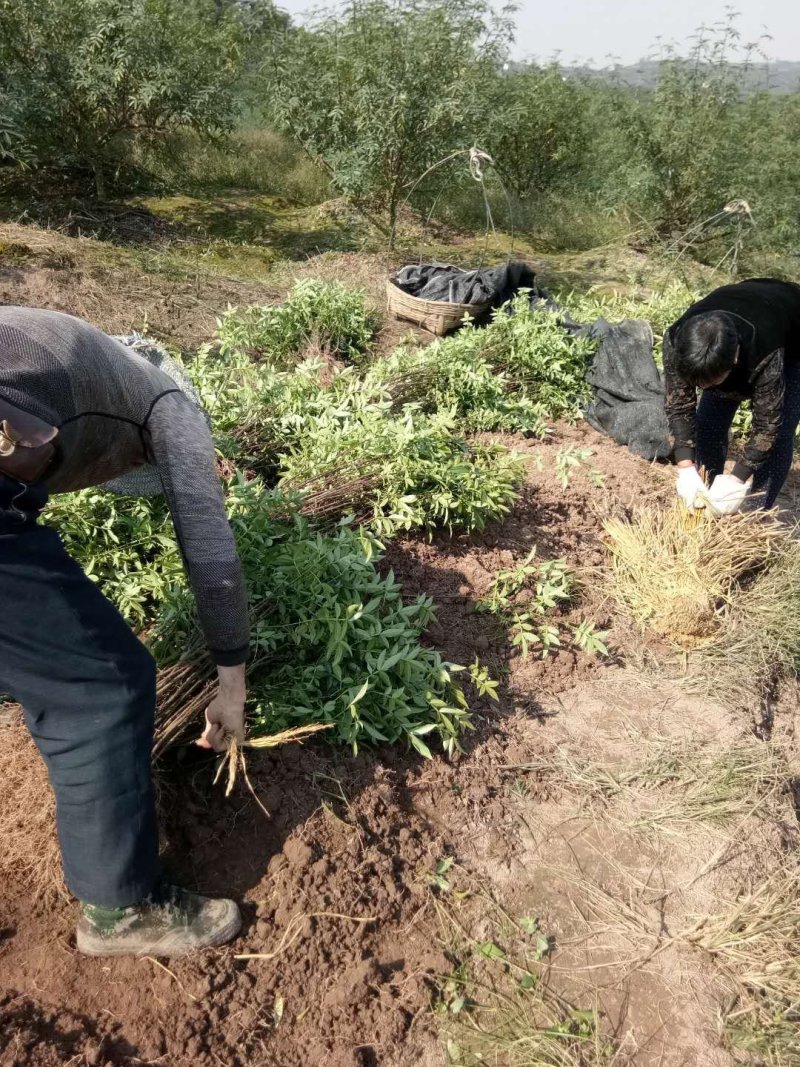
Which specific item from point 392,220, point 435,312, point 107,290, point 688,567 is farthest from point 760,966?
point 392,220

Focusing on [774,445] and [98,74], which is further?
[98,74]

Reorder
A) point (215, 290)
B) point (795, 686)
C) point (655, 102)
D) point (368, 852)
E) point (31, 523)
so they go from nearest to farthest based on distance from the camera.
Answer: point (31, 523) < point (368, 852) < point (795, 686) < point (215, 290) < point (655, 102)

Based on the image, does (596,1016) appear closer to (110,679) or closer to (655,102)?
(110,679)

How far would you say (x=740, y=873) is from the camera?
2.29 metres

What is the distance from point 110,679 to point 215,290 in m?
5.42

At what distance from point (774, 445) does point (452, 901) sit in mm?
2553

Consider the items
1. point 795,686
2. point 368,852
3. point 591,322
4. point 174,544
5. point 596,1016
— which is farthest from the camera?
point 591,322


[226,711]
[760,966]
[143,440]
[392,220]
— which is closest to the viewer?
[143,440]

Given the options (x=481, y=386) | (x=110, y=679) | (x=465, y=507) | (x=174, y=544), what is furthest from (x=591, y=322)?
(x=110, y=679)

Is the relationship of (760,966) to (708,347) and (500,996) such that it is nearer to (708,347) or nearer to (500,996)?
(500,996)

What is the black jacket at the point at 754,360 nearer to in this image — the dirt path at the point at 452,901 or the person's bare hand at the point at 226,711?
the dirt path at the point at 452,901

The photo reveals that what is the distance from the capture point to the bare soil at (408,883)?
5.52 feet

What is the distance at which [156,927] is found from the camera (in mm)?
1672

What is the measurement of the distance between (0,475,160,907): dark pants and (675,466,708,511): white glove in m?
2.54
